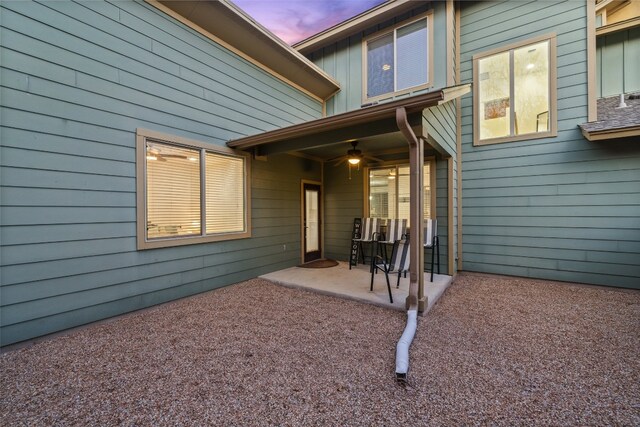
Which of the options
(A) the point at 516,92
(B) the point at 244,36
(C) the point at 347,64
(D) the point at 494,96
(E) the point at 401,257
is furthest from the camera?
(C) the point at 347,64

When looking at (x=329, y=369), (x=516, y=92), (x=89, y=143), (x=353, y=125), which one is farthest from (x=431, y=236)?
(x=89, y=143)

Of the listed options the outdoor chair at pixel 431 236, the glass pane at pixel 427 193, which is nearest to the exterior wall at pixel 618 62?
the glass pane at pixel 427 193

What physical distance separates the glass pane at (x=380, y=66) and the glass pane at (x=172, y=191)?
4.34m

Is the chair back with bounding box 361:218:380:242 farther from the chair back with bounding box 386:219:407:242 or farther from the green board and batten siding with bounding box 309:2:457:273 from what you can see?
the green board and batten siding with bounding box 309:2:457:273

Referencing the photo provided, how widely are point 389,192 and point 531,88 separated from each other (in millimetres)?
3329

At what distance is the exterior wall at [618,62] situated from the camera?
5.11m

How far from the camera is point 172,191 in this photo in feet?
13.1

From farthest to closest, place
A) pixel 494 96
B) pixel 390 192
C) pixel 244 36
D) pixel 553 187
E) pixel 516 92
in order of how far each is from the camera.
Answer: pixel 390 192, pixel 494 96, pixel 516 92, pixel 553 187, pixel 244 36

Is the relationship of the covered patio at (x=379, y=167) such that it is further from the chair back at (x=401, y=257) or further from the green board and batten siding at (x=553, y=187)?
the green board and batten siding at (x=553, y=187)

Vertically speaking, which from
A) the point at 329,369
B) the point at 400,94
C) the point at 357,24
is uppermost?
the point at 357,24

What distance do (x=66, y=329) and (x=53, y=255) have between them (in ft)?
2.76

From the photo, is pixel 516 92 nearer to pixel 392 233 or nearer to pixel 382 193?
pixel 382 193

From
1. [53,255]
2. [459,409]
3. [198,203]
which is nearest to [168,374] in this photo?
[53,255]

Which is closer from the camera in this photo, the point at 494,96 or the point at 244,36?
the point at 244,36
